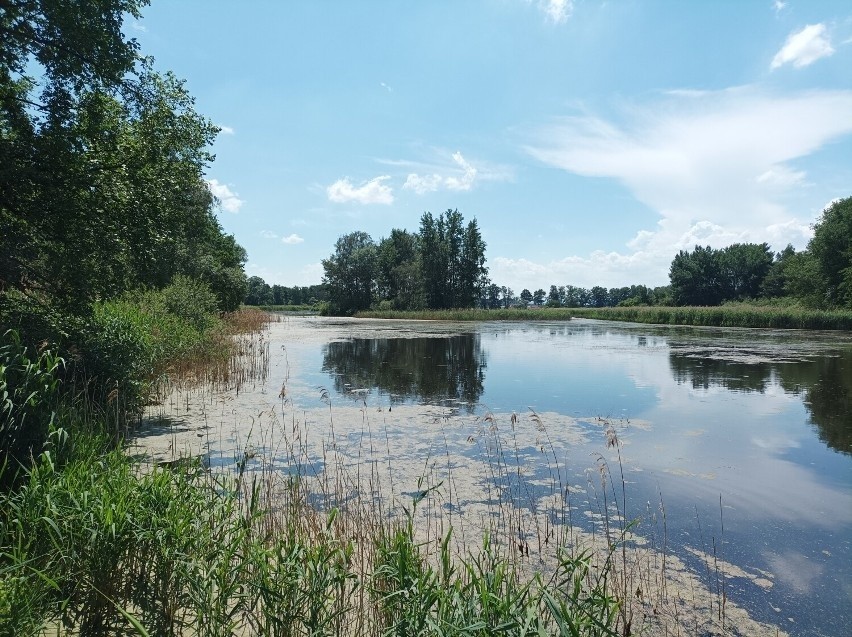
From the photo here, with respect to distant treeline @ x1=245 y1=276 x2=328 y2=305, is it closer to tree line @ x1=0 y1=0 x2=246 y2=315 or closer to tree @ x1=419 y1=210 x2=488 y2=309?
tree @ x1=419 y1=210 x2=488 y2=309

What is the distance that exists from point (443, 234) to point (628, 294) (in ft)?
236

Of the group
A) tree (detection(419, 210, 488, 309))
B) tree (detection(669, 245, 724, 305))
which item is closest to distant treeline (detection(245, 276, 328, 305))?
tree (detection(419, 210, 488, 309))

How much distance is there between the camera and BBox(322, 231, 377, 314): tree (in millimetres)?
71562

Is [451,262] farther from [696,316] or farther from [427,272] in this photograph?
[696,316]

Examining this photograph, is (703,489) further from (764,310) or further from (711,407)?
(764,310)

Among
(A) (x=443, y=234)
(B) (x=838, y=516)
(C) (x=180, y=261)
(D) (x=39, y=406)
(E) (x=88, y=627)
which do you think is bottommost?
(B) (x=838, y=516)

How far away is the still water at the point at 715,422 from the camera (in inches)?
186

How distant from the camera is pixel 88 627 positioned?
298 cm

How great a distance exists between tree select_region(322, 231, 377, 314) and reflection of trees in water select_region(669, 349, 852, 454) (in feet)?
178

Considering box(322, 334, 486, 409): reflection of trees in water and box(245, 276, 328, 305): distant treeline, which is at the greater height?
box(245, 276, 328, 305): distant treeline

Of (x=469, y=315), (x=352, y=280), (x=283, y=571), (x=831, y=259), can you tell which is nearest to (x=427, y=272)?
(x=352, y=280)

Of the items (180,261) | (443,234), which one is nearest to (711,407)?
(180,261)

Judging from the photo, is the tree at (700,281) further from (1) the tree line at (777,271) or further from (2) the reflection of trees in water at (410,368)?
(2) the reflection of trees in water at (410,368)

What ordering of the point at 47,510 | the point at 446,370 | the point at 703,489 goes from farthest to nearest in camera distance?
1. the point at 446,370
2. the point at 703,489
3. the point at 47,510
